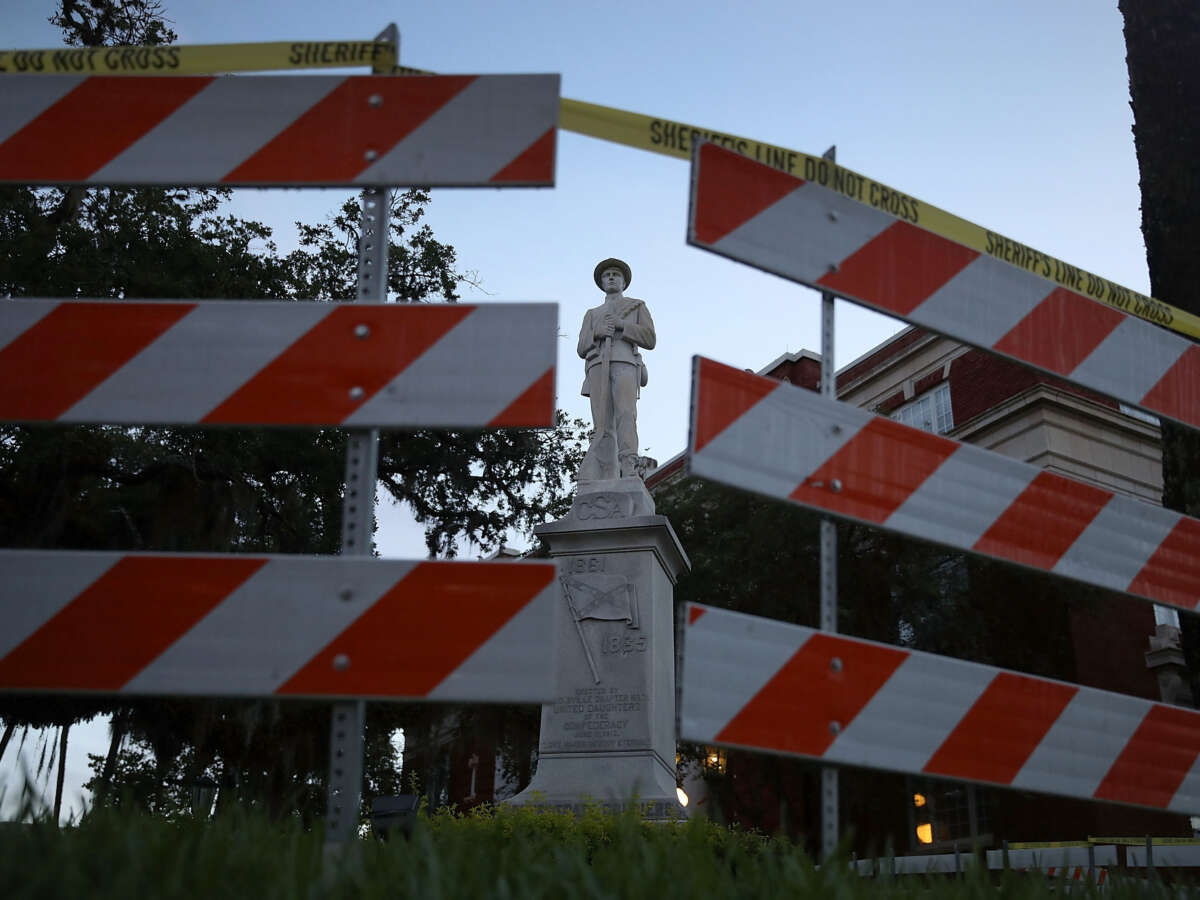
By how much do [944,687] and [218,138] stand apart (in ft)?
9.51

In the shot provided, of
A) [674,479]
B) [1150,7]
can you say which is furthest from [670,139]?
[674,479]

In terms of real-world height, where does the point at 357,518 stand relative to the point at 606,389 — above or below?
below

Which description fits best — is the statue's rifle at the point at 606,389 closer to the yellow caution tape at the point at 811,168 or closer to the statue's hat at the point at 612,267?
the statue's hat at the point at 612,267

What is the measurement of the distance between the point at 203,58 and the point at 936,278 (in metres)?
2.66

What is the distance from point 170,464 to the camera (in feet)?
56.9

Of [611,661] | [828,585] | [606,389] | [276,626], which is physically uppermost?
[606,389]

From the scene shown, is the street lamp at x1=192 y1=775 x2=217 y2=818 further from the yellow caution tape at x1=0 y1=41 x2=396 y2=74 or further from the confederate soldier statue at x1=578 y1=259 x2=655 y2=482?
the confederate soldier statue at x1=578 y1=259 x2=655 y2=482

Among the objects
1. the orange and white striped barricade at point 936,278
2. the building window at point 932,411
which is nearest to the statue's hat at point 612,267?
the orange and white striped barricade at point 936,278

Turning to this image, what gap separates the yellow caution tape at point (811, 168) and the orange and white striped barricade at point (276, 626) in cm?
166

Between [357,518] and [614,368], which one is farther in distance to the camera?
[614,368]

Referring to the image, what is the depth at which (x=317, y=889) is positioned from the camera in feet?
7.43

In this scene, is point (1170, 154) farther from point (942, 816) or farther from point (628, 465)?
point (942, 816)

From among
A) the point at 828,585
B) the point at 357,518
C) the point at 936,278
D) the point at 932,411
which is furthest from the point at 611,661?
the point at 932,411

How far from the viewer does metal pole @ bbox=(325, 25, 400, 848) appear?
2.86 m
